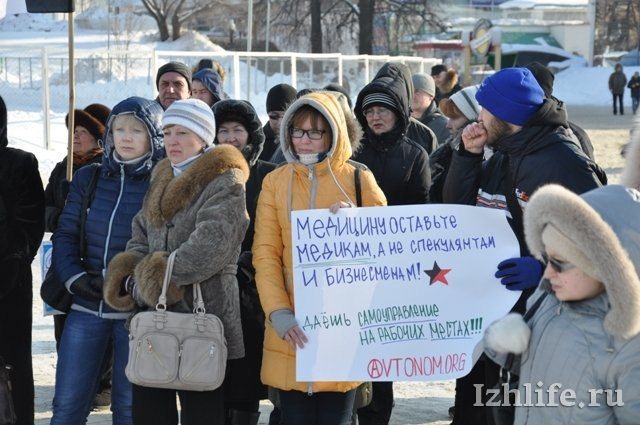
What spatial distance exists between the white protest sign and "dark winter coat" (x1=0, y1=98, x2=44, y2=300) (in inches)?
64.1

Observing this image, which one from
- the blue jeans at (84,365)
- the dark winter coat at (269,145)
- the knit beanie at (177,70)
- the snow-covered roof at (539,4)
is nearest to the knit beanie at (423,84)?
the dark winter coat at (269,145)

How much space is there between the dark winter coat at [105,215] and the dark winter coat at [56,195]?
2.56 feet

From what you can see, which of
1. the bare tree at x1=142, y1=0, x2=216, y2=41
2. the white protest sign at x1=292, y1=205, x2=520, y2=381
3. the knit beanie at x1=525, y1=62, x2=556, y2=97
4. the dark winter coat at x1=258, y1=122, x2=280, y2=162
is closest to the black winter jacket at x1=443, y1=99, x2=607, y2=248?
the white protest sign at x1=292, y1=205, x2=520, y2=381

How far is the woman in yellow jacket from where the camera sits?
4.55 metres

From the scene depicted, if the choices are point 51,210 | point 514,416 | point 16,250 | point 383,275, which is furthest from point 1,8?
point 514,416

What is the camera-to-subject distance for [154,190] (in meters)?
4.69

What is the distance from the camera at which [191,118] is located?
477 cm

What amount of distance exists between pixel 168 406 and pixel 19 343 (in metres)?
1.15

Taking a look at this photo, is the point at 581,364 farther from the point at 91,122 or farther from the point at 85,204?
the point at 91,122

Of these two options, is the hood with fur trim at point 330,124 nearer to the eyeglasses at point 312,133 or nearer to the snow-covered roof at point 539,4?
the eyeglasses at point 312,133

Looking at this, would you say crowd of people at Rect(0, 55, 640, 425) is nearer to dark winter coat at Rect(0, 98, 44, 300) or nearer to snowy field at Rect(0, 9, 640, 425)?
dark winter coat at Rect(0, 98, 44, 300)

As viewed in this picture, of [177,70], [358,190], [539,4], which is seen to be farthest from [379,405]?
[539,4]

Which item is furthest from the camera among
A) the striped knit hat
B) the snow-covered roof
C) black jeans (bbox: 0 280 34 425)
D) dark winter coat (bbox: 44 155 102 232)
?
the snow-covered roof

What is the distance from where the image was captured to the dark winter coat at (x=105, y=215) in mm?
4938
